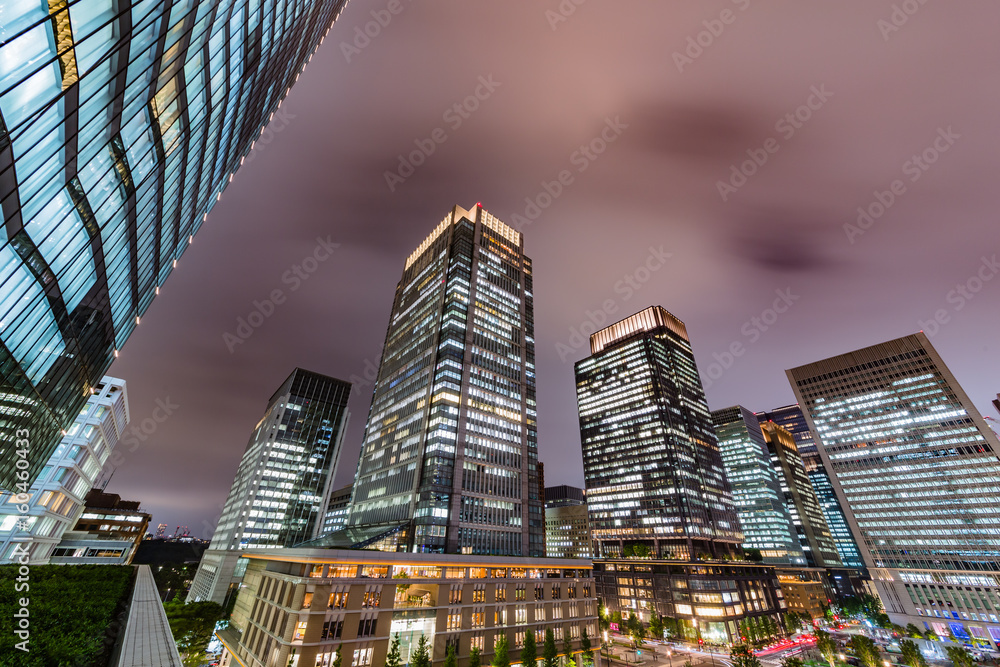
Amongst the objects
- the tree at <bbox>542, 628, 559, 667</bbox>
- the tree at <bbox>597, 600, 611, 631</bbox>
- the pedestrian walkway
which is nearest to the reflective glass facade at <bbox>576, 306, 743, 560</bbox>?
the tree at <bbox>597, 600, 611, 631</bbox>

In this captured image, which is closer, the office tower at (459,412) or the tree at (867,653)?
the tree at (867,653)

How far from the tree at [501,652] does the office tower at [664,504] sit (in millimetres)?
79294

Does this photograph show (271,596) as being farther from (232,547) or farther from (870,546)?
(870,546)

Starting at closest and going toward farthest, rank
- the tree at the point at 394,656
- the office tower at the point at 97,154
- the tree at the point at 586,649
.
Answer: the office tower at the point at 97,154, the tree at the point at 394,656, the tree at the point at 586,649

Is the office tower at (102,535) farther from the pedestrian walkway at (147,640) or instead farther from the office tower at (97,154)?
the office tower at (97,154)

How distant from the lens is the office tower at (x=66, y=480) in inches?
2019

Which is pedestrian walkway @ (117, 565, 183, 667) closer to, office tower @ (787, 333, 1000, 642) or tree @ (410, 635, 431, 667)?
tree @ (410, 635, 431, 667)

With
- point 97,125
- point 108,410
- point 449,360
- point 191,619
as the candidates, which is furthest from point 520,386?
point 97,125

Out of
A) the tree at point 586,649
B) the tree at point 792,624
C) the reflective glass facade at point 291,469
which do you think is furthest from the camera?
the reflective glass facade at point 291,469

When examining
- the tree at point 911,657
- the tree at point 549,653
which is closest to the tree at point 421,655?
the tree at point 549,653

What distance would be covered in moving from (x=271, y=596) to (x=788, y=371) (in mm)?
208031

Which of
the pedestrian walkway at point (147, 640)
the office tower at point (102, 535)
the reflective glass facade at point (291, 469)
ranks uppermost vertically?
the reflective glass facade at point (291, 469)

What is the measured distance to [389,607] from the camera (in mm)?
56188

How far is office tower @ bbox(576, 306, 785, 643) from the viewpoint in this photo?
12188cm
